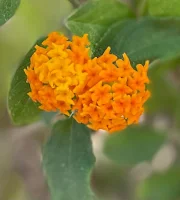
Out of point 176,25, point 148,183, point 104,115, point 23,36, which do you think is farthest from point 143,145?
point 104,115

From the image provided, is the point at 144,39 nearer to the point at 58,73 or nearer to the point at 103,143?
the point at 58,73

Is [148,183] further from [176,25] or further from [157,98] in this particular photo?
[176,25]

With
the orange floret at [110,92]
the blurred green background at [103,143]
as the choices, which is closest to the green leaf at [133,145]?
the blurred green background at [103,143]

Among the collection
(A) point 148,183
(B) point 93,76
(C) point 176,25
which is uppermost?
(B) point 93,76

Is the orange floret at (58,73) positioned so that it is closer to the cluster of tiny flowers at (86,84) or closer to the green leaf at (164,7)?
the cluster of tiny flowers at (86,84)

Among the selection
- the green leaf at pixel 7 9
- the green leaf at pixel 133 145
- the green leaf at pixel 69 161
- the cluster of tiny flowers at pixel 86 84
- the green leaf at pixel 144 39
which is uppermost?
the green leaf at pixel 7 9

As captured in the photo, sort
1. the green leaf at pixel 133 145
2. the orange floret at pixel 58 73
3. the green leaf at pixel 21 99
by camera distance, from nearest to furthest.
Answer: the orange floret at pixel 58 73 → the green leaf at pixel 21 99 → the green leaf at pixel 133 145
